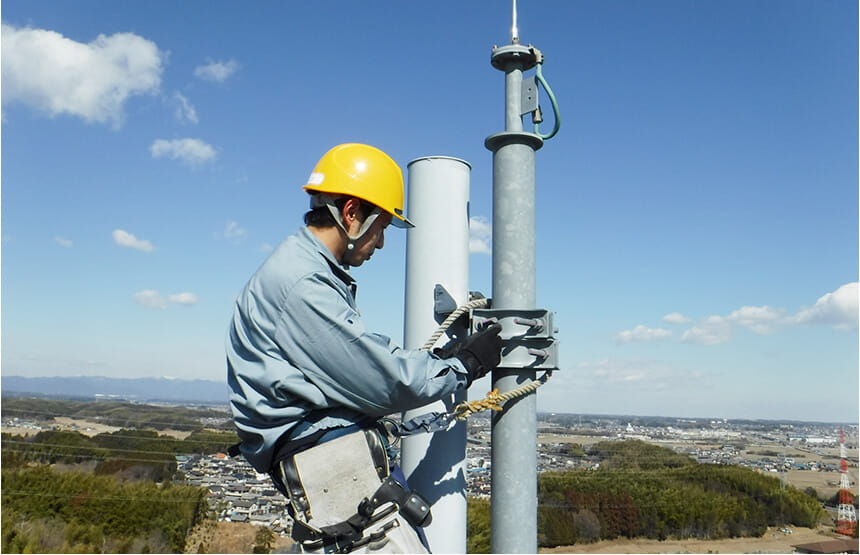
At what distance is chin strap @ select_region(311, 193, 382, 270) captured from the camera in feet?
7.77

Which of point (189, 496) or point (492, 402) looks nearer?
point (492, 402)

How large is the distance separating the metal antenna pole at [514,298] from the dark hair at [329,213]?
0.58 metres

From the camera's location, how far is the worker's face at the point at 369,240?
2.41m

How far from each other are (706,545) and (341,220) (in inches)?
901

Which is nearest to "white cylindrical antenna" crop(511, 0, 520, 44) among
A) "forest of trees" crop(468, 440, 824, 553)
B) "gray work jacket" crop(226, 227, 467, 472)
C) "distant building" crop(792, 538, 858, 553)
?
"gray work jacket" crop(226, 227, 467, 472)

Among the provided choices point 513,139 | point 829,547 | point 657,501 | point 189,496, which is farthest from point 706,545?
point 513,139

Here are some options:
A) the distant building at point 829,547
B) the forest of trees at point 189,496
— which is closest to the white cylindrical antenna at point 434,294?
the forest of trees at point 189,496

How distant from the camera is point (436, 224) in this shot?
8.73ft

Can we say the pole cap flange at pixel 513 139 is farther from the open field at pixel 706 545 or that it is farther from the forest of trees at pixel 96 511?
the open field at pixel 706 545

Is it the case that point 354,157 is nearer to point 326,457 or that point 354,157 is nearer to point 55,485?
point 326,457

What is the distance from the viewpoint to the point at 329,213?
2412 mm

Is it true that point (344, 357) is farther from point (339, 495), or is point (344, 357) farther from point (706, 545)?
point (706, 545)

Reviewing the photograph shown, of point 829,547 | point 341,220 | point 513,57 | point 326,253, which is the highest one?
point 513,57

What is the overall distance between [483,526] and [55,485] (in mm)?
12149
